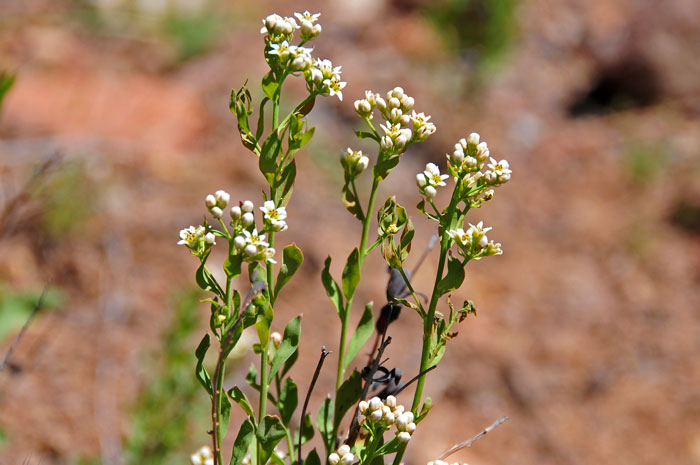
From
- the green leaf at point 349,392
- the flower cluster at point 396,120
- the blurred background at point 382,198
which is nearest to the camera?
the flower cluster at point 396,120

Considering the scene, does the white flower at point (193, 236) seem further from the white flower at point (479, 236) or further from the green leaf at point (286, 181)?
the white flower at point (479, 236)

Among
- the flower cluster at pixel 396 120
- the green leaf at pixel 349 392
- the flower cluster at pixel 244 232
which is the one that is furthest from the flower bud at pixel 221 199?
the green leaf at pixel 349 392

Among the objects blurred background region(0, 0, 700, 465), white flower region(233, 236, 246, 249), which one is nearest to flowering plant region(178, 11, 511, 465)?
white flower region(233, 236, 246, 249)

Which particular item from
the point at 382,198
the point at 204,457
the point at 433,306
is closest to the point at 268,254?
the point at 433,306

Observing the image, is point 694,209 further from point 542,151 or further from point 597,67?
point 597,67

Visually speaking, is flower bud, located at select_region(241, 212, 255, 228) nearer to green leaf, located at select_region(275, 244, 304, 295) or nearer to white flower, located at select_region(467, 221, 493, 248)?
green leaf, located at select_region(275, 244, 304, 295)

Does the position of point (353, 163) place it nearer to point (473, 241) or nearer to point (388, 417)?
point (473, 241)
